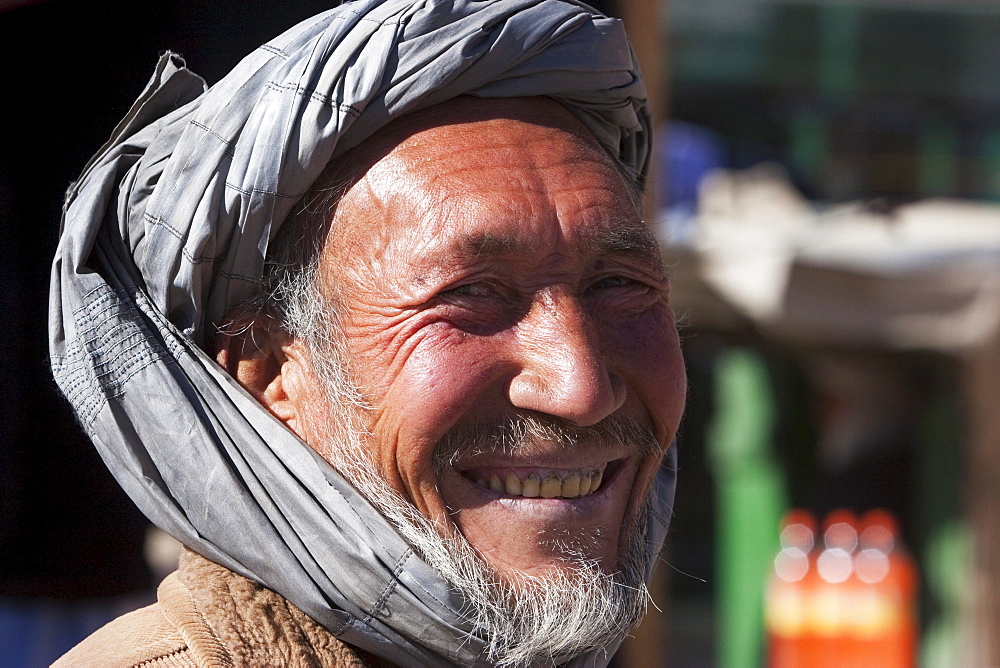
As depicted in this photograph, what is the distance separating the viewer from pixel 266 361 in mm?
2051

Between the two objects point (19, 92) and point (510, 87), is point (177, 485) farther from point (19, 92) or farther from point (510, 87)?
point (19, 92)

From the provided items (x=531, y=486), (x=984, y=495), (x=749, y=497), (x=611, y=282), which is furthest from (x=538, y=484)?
(x=749, y=497)

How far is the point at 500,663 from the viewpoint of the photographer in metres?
1.90

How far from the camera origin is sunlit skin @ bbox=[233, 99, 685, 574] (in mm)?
1881

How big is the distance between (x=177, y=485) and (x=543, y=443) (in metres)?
0.64

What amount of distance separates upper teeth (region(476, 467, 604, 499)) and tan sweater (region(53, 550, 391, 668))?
377 mm

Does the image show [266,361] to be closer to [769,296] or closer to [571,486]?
[571,486]

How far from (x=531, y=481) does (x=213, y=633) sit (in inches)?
23.5

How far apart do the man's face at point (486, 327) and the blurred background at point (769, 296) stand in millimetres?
677

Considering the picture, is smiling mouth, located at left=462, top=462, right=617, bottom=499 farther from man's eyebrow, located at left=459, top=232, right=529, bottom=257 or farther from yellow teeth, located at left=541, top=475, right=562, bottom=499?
man's eyebrow, located at left=459, top=232, right=529, bottom=257

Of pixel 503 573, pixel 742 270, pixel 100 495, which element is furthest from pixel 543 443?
pixel 742 270

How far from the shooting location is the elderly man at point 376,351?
184 cm

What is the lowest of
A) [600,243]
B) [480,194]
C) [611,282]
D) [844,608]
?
[844,608]

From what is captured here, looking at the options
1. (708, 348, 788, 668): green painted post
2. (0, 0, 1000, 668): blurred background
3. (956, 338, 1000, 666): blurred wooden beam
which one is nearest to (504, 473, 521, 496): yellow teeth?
(0, 0, 1000, 668): blurred background
